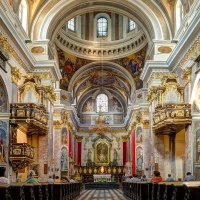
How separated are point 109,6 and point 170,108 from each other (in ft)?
26.9

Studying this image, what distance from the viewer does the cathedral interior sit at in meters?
14.2

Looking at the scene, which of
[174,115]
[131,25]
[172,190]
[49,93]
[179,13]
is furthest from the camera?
[131,25]

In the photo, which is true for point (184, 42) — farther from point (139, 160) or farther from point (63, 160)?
point (63, 160)

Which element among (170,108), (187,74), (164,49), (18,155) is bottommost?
(18,155)

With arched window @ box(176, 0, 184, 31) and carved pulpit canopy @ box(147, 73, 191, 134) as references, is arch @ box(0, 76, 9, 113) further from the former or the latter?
arched window @ box(176, 0, 184, 31)

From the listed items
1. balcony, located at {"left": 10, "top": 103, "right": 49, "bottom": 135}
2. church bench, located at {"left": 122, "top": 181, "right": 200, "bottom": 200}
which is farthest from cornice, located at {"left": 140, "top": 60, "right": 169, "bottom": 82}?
church bench, located at {"left": 122, "top": 181, "right": 200, "bottom": 200}

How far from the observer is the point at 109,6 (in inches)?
814

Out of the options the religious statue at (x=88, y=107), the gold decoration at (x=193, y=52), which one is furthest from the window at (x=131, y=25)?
the gold decoration at (x=193, y=52)

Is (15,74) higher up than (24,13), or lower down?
lower down

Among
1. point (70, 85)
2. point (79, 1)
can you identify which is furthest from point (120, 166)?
point (79, 1)

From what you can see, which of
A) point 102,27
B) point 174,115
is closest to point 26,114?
point 174,115

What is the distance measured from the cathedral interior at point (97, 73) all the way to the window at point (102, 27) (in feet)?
0.25

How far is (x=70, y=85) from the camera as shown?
93.1 ft

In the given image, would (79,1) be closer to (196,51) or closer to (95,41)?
(196,51)
